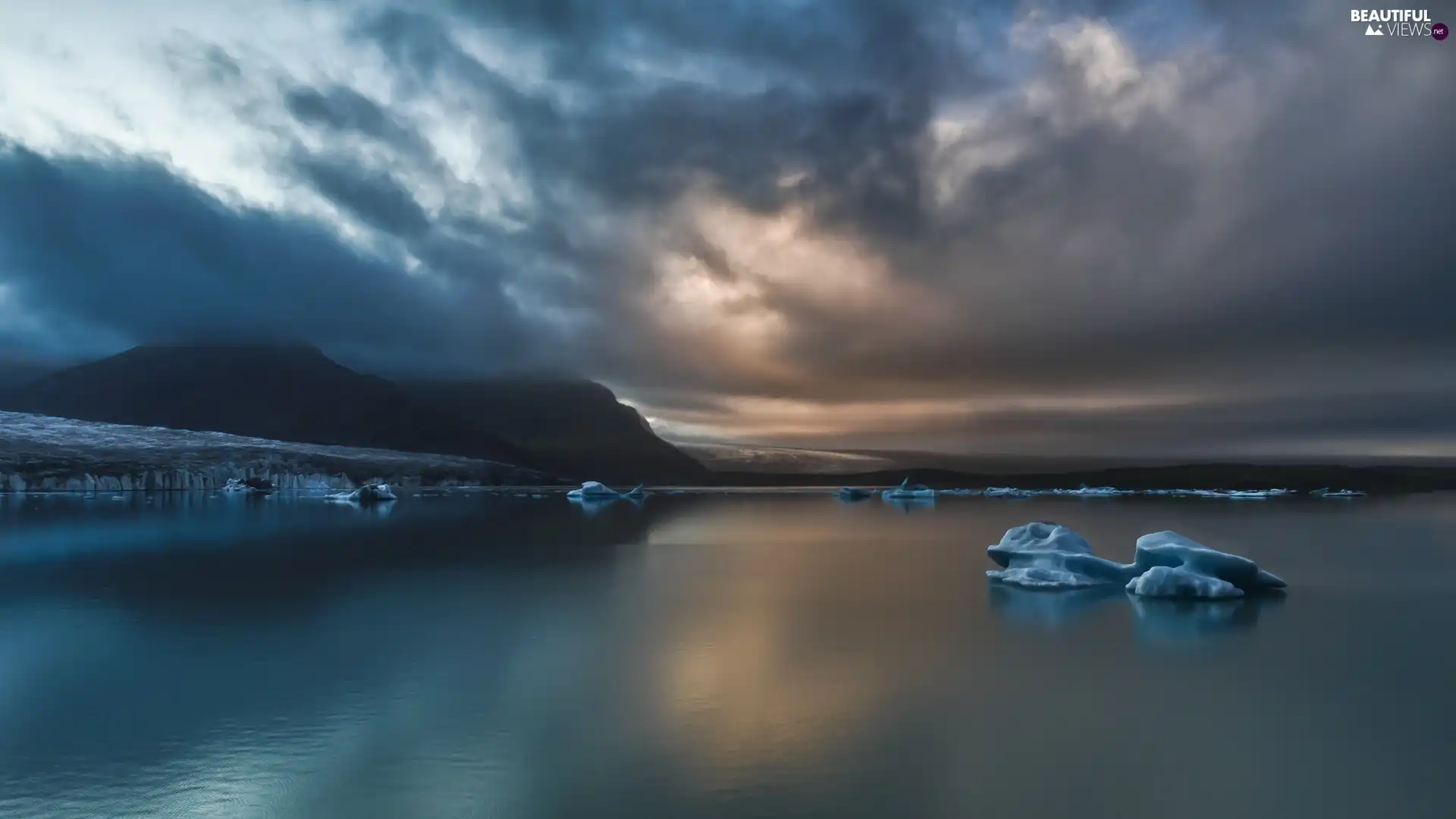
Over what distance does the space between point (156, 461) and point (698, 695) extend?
104m

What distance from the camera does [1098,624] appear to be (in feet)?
65.6

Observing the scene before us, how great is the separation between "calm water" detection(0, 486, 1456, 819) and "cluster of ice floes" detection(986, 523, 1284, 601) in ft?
2.87

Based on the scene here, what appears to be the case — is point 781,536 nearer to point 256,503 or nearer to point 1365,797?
point 1365,797

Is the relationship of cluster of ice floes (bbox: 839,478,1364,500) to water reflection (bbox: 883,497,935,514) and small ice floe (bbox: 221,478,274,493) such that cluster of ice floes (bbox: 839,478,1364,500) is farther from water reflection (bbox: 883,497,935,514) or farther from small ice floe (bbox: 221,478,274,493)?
small ice floe (bbox: 221,478,274,493)

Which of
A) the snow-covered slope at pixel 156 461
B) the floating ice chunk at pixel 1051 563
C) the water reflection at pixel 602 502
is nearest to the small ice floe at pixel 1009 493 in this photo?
the water reflection at pixel 602 502

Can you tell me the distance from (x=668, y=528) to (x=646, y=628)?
33330 mm

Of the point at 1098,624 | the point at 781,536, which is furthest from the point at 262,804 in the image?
the point at 781,536

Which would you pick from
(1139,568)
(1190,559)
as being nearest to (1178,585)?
(1190,559)

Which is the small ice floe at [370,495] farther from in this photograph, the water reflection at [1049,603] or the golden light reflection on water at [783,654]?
the water reflection at [1049,603]

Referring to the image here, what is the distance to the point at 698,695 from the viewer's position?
45.1ft

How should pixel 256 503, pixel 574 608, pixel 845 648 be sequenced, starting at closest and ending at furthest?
pixel 845 648 < pixel 574 608 < pixel 256 503

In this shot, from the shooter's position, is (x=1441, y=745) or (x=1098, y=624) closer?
(x=1441, y=745)

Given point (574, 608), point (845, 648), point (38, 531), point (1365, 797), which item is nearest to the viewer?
point (1365, 797)

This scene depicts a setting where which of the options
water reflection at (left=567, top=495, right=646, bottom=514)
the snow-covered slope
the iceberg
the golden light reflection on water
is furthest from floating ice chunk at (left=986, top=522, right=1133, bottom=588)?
the snow-covered slope
